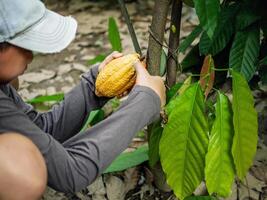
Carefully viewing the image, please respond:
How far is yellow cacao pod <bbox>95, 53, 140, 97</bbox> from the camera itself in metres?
1.26

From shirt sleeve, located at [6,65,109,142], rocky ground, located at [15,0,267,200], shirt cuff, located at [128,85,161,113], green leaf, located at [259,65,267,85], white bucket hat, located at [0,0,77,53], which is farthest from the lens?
rocky ground, located at [15,0,267,200]

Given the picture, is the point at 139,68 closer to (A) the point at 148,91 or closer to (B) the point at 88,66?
(A) the point at 148,91

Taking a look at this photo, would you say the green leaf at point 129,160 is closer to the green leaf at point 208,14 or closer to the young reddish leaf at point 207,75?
the young reddish leaf at point 207,75

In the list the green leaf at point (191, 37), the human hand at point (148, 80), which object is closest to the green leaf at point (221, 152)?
the human hand at point (148, 80)

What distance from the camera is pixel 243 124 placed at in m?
1.22

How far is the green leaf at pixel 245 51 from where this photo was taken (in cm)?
151

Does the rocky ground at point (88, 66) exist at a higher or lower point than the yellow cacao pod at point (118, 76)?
lower

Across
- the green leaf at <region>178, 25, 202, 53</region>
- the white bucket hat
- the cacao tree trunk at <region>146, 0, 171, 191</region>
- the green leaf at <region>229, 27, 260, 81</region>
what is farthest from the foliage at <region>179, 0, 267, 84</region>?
the white bucket hat

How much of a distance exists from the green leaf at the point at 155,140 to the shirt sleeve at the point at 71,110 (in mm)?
167

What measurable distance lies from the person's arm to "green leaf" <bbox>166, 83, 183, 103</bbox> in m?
0.18

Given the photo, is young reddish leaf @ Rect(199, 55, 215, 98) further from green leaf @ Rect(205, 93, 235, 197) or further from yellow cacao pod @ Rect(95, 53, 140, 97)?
yellow cacao pod @ Rect(95, 53, 140, 97)

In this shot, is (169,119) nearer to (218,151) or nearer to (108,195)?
(218,151)

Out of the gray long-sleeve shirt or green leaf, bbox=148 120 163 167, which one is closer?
the gray long-sleeve shirt

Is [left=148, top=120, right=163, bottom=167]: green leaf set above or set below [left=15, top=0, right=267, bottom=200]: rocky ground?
above
